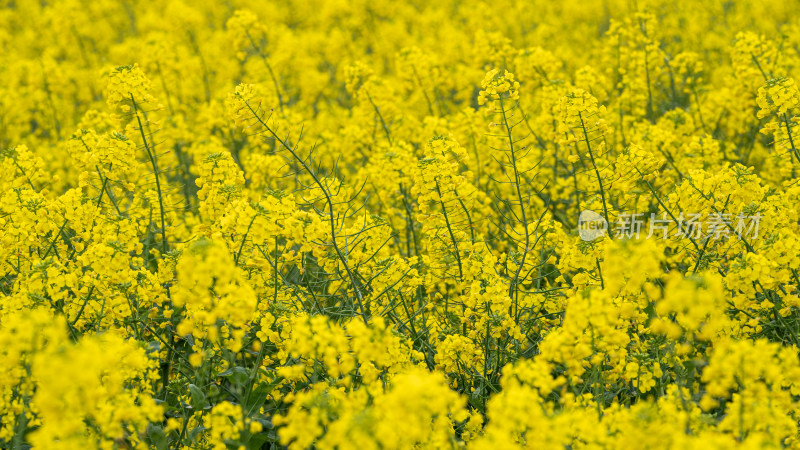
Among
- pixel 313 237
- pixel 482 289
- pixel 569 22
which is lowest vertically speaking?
pixel 482 289

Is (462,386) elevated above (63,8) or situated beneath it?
situated beneath

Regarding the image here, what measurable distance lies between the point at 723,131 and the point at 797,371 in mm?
5237

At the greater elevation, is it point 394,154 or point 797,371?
point 394,154

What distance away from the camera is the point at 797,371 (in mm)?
3648

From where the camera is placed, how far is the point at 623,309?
4.26 m

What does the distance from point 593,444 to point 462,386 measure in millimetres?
1832

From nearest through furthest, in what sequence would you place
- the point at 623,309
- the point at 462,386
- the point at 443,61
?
the point at 623,309 → the point at 462,386 → the point at 443,61

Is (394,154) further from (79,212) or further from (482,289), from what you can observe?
(79,212)

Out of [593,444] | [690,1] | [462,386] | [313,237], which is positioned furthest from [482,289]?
[690,1]

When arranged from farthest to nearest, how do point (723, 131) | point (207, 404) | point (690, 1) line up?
point (690, 1) < point (723, 131) < point (207, 404)

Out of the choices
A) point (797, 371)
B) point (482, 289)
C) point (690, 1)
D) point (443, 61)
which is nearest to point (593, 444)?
point (797, 371)

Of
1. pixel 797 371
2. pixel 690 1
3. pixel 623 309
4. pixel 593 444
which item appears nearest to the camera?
pixel 593 444

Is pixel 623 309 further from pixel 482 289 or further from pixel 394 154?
pixel 394 154

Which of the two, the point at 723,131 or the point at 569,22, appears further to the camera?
the point at 569,22
